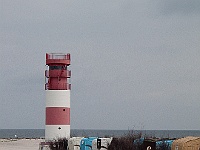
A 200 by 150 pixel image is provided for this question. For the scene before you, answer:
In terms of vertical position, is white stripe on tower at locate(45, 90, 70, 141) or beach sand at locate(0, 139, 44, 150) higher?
white stripe on tower at locate(45, 90, 70, 141)

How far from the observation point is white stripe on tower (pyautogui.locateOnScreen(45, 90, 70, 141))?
27375 mm

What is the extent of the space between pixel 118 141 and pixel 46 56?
878cm

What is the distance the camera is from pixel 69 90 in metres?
27.9

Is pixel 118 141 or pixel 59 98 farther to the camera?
pixel 59 98

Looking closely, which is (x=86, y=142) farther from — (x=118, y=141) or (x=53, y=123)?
(x=53, y=123)

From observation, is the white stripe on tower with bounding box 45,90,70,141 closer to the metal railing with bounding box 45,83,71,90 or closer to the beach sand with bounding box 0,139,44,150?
the metal railing with bounding box 45,83,71,90

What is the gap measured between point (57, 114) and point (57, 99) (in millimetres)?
797

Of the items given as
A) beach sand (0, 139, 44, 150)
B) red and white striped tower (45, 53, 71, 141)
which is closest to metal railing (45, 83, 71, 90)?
red and white striped tower (45, 53, 71, 141)

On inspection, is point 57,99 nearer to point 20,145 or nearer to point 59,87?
point 59,87

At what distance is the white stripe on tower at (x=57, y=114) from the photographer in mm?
27375

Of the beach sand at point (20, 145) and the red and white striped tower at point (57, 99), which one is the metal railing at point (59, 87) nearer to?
the red and white striped tower at point (57, 99)

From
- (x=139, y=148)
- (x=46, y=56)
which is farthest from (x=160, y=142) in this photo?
(x=46, y=56)

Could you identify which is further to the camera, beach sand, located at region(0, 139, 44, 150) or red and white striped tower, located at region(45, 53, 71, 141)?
beach sand, located at region(0, 139, 44, 150)

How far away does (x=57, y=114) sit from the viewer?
2738 cm
